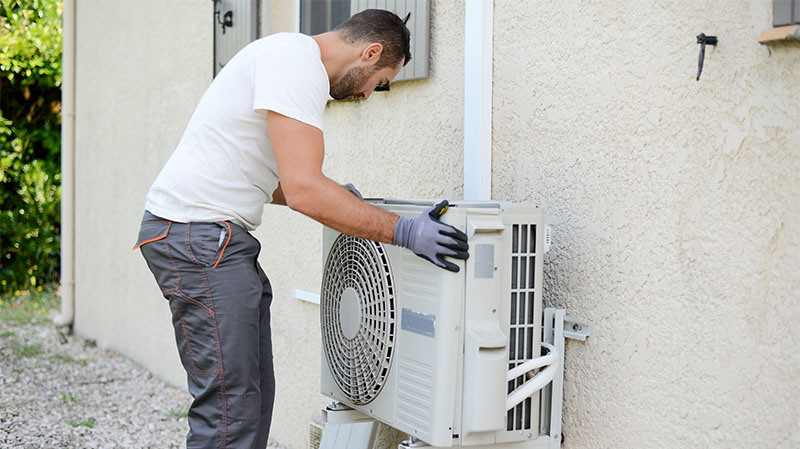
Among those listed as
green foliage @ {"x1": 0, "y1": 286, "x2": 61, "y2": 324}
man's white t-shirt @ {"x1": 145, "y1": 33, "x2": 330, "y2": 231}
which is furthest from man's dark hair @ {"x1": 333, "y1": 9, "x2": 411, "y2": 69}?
green foliage @ {"x1": 0, "y1": 286, "x2": 61, "y2": 324}

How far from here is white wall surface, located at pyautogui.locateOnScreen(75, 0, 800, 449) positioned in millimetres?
1794

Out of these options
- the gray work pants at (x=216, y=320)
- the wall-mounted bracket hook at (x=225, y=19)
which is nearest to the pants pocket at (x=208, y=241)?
the gray work pants at (x=216, y=320)

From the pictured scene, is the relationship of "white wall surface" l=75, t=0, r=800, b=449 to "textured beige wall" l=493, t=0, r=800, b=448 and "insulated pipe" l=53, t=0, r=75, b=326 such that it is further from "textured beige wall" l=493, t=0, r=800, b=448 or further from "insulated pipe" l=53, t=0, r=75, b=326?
"insulated pipe" l=53, t=0, r=75, b=326

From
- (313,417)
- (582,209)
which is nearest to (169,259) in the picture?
(582,209)

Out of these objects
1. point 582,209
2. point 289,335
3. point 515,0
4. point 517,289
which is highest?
point 515,0

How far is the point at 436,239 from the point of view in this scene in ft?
6.25

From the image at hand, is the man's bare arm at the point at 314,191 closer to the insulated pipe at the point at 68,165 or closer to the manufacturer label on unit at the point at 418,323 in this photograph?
the manufacturer label on unit at the point at 418,323

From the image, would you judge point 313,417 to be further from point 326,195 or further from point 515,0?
point 515,0

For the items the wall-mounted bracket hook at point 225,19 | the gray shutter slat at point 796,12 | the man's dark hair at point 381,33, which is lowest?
the gray shutter slat at point 796,12

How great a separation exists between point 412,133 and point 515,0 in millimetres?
718

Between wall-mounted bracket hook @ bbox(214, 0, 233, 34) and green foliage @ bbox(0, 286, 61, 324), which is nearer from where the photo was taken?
wall-mounted bracket hook @ bbox(214, 0, 233, 34)

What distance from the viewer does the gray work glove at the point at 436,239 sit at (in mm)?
1901

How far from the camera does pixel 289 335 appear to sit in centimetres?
392

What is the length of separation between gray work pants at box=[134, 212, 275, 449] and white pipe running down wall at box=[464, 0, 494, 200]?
0.76 meters
